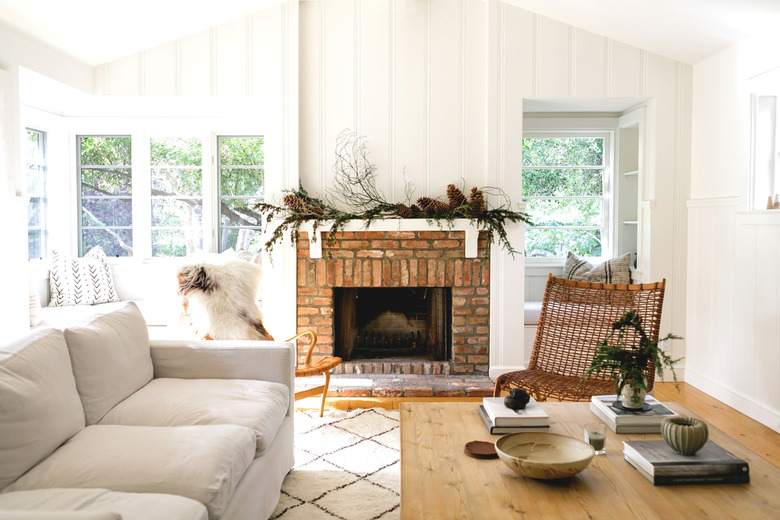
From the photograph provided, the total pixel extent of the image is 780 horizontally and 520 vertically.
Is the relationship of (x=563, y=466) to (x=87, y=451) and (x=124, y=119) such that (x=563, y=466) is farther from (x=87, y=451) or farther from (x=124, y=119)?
(x=124, y=119)

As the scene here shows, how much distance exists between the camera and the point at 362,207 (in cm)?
500

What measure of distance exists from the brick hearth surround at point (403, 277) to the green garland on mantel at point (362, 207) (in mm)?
114

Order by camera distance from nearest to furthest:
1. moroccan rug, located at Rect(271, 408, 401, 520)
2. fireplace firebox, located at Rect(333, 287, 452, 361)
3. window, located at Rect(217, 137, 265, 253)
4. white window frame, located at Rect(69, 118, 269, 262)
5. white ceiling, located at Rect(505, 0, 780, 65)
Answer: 1. moroccan rug, located at Rect(271, 408, 401, 520)
2. white ceiling, located at Rect(505, 0, 780, 65)
3. fireplace firebox, located at Rect(333, 287, 452, 361)
4. white window frame, located at Rect(69, 118, 269, 262)
5. window, located at Rect(217, 137, 265, 253)

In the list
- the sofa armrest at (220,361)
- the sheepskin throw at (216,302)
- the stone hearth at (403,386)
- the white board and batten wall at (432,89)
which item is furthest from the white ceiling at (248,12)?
the stone hearth at (403,386)

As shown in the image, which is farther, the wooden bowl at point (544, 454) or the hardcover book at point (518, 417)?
the hardcover book at point (518, 417)

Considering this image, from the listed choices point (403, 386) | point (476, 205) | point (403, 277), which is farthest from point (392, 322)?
point (476, 205)

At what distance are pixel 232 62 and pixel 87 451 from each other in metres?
3.49

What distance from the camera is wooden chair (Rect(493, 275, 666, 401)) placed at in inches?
142

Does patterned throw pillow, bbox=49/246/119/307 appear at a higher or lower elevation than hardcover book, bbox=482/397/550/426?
higher

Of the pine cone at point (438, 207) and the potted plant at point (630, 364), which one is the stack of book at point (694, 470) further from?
the pine cone at point (438, 207)

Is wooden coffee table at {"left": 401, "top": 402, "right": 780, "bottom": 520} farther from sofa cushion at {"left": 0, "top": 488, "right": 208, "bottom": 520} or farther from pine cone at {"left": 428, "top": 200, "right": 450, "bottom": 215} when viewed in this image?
pine cone at {"left": 428, "top": 200, "right": 450, "bottom": 215}

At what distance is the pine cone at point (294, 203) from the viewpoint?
15.9 ft

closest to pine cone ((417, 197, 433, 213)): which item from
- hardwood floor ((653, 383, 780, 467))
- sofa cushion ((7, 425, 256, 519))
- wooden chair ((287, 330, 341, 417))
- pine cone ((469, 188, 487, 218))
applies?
pine cone ((469, 188, 487, 218))

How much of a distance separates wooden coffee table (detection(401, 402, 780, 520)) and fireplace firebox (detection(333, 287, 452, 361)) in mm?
2730
